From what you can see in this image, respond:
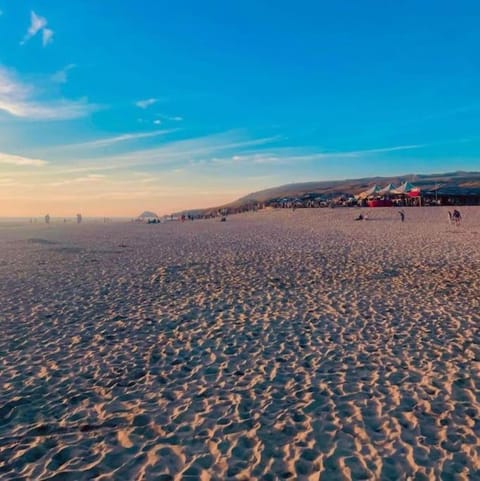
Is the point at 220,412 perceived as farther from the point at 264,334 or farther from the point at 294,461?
the point at 264,334

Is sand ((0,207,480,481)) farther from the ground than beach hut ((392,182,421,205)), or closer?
closer

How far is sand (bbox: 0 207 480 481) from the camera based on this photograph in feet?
15.2

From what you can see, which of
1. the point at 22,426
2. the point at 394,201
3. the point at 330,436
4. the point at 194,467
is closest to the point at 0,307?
the point at 22,426

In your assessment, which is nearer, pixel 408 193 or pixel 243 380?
pixel 243 380

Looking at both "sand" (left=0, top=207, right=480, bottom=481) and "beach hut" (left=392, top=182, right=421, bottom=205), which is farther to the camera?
"beach hut" (left=392, top=182, right=421, bottom=205)

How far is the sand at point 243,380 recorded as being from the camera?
15.2ft

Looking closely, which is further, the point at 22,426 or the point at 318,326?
the point at 318,326

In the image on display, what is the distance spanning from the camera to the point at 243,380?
6633 millimetres

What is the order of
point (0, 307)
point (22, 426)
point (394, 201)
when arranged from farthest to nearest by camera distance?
point (394, 201) < point (0, 307) < point (22, 426)

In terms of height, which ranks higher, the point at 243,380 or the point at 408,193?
the point at 408,193

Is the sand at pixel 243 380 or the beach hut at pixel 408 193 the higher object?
the beach hut at pixel 408 193

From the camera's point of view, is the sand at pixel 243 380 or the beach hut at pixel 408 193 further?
the beach hut at pixel 408 193

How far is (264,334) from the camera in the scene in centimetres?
881

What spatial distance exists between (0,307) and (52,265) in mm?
8682
